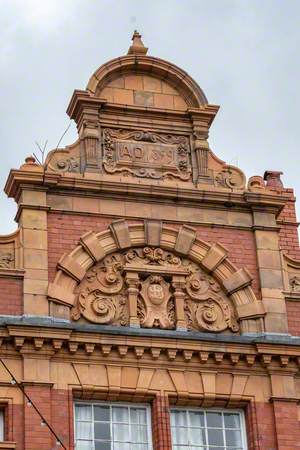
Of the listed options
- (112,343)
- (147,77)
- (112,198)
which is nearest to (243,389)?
(112,343)

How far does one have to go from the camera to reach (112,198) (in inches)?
1289

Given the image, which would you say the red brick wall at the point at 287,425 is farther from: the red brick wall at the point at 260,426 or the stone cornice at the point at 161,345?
the stone cornice at the point at 161,345

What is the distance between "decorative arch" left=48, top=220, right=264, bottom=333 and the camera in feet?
104

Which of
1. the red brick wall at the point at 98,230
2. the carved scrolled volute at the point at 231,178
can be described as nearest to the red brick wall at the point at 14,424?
the red brick wall at the point at 98,230

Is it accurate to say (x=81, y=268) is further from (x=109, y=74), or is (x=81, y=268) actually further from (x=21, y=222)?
(x=109, y=74)

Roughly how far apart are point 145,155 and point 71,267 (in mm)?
3342

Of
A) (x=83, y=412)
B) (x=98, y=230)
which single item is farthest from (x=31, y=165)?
(x=83, y=412)

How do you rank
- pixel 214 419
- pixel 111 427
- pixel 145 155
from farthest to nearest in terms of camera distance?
pixel 145 155 → pixel 214 419 → pixel 111 427

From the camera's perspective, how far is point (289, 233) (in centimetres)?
3625

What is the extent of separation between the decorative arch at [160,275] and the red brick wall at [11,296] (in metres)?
0.65

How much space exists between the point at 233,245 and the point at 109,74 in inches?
187

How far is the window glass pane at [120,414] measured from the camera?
100 ft

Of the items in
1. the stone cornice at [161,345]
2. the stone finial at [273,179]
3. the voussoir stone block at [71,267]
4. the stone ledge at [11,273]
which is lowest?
the stone cornice at [161,345]

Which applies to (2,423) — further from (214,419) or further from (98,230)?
(98,230)
